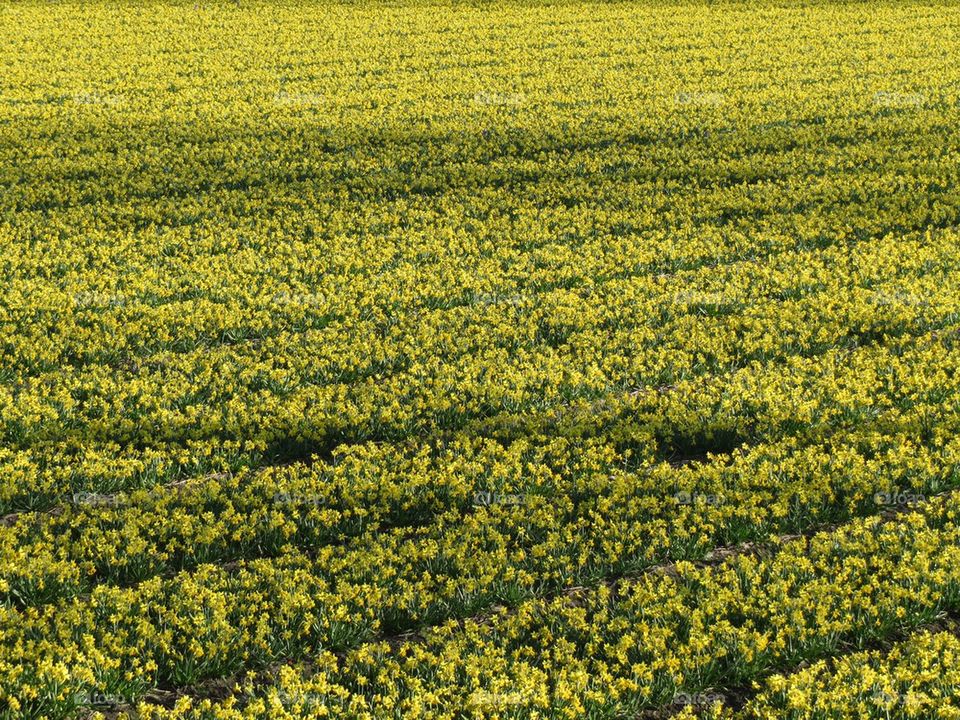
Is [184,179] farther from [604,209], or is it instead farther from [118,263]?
[604,209]

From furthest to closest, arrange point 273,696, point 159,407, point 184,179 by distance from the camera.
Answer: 1. point 184,179
2. point 159,407
3. point 273,696

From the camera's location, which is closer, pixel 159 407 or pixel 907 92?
pixel 159 407

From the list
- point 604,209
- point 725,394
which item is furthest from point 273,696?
point 604,209

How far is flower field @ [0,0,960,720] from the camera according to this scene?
23.5 feet

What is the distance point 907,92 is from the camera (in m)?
26.2

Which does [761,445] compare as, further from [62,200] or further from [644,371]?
[62,200]

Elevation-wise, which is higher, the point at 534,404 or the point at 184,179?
the point at 184,179

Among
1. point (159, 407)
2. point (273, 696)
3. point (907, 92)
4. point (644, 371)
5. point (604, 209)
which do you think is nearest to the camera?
point (273, 696)

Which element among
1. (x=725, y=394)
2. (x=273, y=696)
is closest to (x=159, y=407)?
(x=273, y=696)

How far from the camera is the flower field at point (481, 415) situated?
7160 mm

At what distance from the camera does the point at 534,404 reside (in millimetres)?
10883

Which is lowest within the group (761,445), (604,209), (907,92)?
(761,445)

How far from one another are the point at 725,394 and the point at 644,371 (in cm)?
108

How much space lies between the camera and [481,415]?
10750 millimetres
